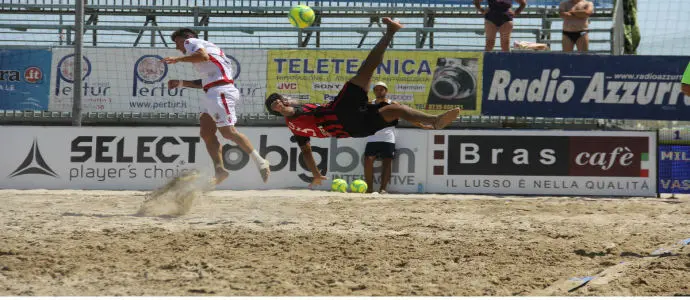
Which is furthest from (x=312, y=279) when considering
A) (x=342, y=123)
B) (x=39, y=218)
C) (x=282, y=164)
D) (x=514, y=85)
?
(x=514, y=85)

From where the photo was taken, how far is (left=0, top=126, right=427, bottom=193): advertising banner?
13156mm

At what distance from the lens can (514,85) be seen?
45.0ft

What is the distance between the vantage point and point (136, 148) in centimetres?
1321

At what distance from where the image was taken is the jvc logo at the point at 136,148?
1316 centimetres

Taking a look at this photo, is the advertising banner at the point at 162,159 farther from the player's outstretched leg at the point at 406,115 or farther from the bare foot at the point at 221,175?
the player's outstretched leg at the point at 406,115

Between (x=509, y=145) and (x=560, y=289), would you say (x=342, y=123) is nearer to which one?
(x=560, y=289)

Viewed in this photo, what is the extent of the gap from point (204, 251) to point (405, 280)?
1.74m

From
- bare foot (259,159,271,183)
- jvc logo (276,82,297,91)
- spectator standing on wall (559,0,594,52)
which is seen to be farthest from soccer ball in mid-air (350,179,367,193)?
spectator standing on wall (559,0,594,52)

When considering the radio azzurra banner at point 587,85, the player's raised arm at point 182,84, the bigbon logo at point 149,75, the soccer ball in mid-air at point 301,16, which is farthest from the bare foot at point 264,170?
the radio azzurra banner at point 587,85

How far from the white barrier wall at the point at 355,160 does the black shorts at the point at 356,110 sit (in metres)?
5.00

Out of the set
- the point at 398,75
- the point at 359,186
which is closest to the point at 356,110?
the point at 359,186

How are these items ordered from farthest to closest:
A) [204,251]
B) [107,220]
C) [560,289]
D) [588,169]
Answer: [588,169] → [107,220] → [204,251] → [560,289]

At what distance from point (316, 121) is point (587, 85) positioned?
6.95 m

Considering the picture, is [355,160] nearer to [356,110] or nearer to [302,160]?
[302,160]
